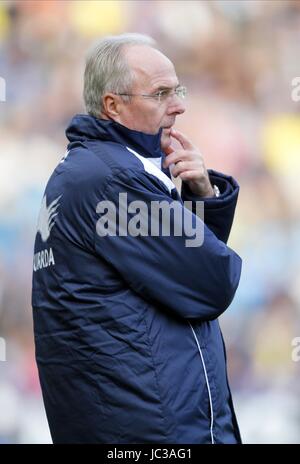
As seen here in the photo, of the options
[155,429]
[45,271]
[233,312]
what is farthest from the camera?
[233,312]

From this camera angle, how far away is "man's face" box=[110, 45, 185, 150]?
94.5 inches

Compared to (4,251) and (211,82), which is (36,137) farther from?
(211,82)

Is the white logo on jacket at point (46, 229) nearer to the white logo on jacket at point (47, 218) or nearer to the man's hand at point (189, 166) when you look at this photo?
the white logo on jacket at point (47, 218)

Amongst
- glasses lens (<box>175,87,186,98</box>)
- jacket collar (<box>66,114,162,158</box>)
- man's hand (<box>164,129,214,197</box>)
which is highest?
glasses lens (<box>175,87,186,98</box>)

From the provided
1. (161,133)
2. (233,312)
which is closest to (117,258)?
(161,133)

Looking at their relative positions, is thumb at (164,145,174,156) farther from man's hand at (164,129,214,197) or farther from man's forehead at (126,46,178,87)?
man's forehead at (126,46,178,87)

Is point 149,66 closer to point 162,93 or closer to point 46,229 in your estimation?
point 162,93

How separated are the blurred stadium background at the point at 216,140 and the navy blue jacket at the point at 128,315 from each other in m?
1.88

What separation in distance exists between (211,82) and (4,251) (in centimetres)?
125

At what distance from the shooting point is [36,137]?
4.23m

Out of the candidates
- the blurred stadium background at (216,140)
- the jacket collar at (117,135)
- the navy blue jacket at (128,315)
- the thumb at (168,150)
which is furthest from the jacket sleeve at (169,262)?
the blurred stadium background at (216,140)

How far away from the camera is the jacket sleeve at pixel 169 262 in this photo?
222cm

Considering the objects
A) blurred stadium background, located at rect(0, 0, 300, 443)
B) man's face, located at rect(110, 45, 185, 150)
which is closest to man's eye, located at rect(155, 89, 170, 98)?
man's face, located at rect(110, 45, 185, 150)

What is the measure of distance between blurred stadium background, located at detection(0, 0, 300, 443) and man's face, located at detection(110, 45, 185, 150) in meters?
1.80
